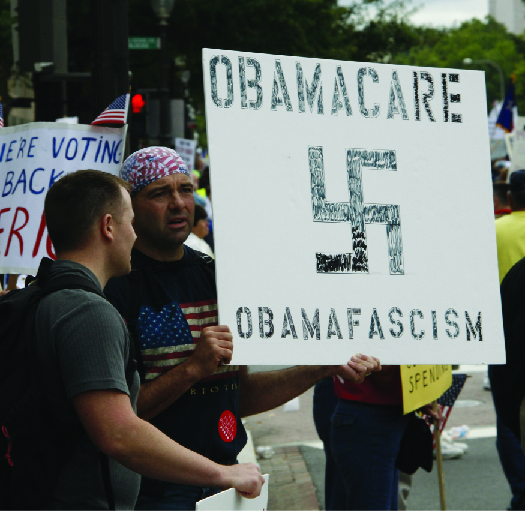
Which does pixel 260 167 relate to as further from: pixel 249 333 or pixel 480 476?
pixel 480 476

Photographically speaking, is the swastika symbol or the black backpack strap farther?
the swastika symbol

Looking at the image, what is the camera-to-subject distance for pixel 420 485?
643 centimetres

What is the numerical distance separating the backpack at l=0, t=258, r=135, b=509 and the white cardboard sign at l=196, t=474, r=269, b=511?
0.36 m

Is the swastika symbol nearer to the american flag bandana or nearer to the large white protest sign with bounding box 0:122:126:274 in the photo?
the american flag bandana

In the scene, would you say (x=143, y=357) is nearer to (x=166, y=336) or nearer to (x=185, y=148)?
(x=166, y=336)

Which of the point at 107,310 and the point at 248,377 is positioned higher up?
the point at 107,310

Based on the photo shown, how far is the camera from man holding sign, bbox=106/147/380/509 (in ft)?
8.94

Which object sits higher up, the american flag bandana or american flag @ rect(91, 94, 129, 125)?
american flag @ rect(91, 94, 129, 125)

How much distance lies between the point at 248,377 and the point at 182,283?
50cm

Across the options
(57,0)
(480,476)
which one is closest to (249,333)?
(57,0)

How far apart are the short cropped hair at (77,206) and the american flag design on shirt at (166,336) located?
56cm

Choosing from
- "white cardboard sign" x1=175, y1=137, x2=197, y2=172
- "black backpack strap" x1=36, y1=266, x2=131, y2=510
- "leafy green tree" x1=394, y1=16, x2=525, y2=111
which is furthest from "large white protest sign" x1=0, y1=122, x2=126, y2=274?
"leafy green tree" x1=394, y1=16, x2=525, y2=111

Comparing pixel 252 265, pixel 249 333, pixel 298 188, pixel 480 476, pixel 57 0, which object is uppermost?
pixel 57 0

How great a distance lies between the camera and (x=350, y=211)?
3.06 metres
